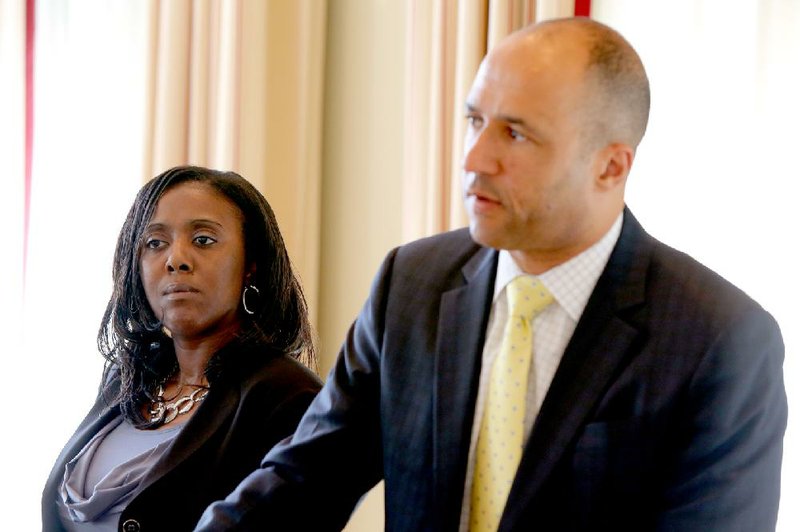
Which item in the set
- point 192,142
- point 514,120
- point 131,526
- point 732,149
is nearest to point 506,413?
point 514,120

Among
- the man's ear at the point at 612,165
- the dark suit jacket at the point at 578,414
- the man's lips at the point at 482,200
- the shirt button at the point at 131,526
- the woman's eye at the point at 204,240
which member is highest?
the man's ear at the point at 612,165

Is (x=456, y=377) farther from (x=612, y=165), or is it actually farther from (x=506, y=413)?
(x=612, y=165)

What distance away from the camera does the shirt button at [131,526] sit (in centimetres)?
223

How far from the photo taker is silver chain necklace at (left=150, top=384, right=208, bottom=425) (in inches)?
97.0

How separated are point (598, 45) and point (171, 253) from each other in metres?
1.06

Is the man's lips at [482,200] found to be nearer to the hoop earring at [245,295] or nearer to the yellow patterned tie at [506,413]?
the yellow patterned tie at [506,413]

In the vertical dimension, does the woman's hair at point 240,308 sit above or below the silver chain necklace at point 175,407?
above

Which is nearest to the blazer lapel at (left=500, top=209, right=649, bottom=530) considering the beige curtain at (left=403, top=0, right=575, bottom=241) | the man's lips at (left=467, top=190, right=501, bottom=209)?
the man's lips at (left=467, top=190, right=501, bottom=209)

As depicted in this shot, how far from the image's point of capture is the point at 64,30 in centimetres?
385

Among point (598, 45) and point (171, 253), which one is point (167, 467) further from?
point (598, 45)

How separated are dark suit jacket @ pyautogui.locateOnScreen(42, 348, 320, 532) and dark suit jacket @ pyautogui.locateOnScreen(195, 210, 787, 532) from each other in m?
0.28

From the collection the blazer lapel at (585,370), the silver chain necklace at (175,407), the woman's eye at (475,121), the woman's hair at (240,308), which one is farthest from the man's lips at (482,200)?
the silver chain necklace at (175,407)

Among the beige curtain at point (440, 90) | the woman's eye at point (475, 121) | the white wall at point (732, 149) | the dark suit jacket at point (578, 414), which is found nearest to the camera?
the dark suit jacket at point (578, 414)

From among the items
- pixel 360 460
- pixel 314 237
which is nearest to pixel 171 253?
pixel 360 460
